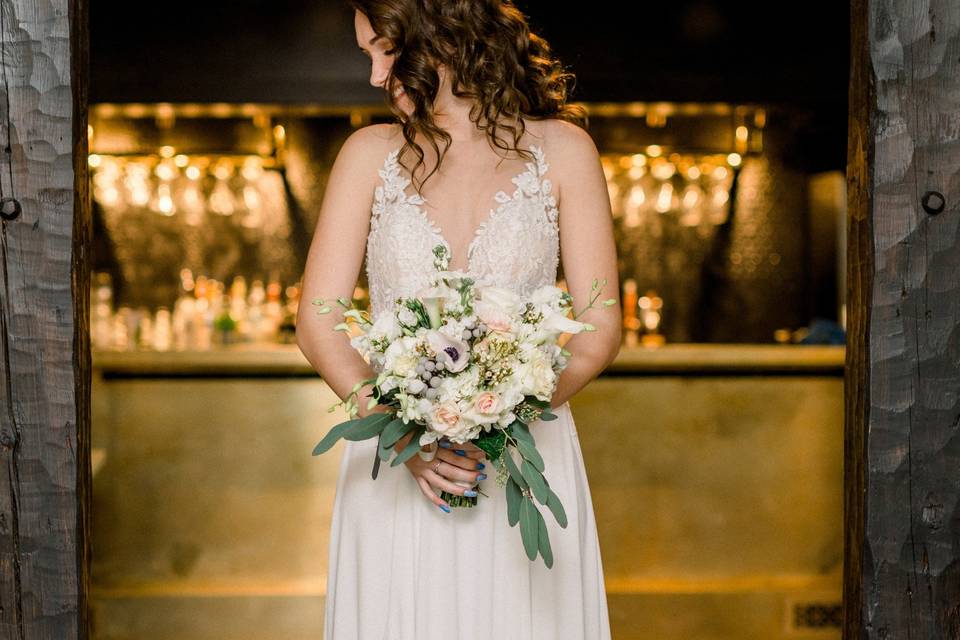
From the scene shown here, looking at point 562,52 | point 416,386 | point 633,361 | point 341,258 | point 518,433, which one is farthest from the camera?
point 562,52

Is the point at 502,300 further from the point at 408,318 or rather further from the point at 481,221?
the point at 481,221

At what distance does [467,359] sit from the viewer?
1.71 meters

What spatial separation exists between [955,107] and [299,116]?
4947 mm

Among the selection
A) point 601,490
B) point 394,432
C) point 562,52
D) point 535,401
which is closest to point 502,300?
point 535,401

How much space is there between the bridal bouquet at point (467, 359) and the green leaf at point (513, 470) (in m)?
0.02

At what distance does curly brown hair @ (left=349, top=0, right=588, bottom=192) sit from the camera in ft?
6.64

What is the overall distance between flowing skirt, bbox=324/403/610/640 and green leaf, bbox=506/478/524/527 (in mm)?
238

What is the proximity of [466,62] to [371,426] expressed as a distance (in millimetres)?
763

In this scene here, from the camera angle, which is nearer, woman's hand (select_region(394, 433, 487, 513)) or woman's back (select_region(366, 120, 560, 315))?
woman's hand (select_region(394, 433, 487, 513))

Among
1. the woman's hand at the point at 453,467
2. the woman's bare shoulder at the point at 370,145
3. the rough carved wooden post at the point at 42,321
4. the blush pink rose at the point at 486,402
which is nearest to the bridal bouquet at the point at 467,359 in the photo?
the blush pink rose at the point at 486,402

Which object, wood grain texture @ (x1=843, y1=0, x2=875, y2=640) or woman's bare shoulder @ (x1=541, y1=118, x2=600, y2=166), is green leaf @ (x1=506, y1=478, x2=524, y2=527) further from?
wood grain texture @ (x1=843, y1=0, x2=875, y2=640)

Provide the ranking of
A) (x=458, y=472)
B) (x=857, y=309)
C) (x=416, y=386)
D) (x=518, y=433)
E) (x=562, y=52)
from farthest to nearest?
(x=562, y=52), (x=857, y=309), (x=458, y=472), (x=518, y=433), (x=416, y=386)

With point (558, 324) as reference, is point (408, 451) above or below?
below

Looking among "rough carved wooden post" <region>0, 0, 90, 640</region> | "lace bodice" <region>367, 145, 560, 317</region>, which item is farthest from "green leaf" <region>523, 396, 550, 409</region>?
"rough carved wooden post" <region>0, 0, 90, 640</region>
